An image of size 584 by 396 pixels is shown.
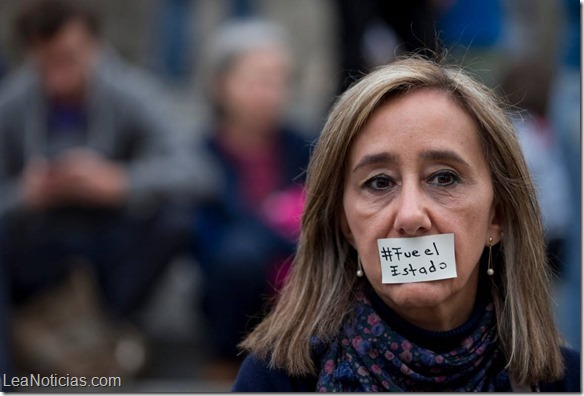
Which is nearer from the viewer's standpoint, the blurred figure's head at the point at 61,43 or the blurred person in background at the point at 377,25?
the blurred figure's head at the point at 61,43

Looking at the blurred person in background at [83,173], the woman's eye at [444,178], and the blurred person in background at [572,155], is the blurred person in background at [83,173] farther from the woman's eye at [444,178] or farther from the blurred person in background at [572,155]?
the woman's eye at [444,178]

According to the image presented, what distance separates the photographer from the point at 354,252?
2932mm

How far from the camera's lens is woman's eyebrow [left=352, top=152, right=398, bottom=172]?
2.70 meters

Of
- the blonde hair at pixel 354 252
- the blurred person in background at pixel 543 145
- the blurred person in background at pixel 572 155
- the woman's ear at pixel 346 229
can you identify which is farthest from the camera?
the blurred person in background at pixel 543 145

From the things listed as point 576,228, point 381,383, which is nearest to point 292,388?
point 381,383

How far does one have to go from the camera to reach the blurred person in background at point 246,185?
18.2 feet

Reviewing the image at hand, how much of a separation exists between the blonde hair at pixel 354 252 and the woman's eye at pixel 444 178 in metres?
0.14

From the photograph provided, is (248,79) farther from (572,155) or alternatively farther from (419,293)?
(419,293)

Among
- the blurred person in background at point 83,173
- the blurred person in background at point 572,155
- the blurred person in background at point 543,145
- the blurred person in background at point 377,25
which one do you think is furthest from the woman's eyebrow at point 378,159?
the blurred person in background at point 377,25

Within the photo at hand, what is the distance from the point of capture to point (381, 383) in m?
2.70

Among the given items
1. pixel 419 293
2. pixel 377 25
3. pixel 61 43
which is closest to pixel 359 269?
pixel 419 293

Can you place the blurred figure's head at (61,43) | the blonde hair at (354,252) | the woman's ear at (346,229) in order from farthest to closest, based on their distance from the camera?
the blurred figure's head at (61,43) < the woman's ear at (346,229) < the blonde hair at (354,252)

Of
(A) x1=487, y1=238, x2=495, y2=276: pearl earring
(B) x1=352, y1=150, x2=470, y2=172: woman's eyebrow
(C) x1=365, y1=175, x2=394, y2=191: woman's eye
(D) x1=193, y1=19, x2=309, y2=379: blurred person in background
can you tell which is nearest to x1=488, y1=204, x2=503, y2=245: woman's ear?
(A) x1=487, y1=238, x2=495, y2=276: pearl earring

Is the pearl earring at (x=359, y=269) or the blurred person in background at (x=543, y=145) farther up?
the blurred person in background at (x=543, y=145)
